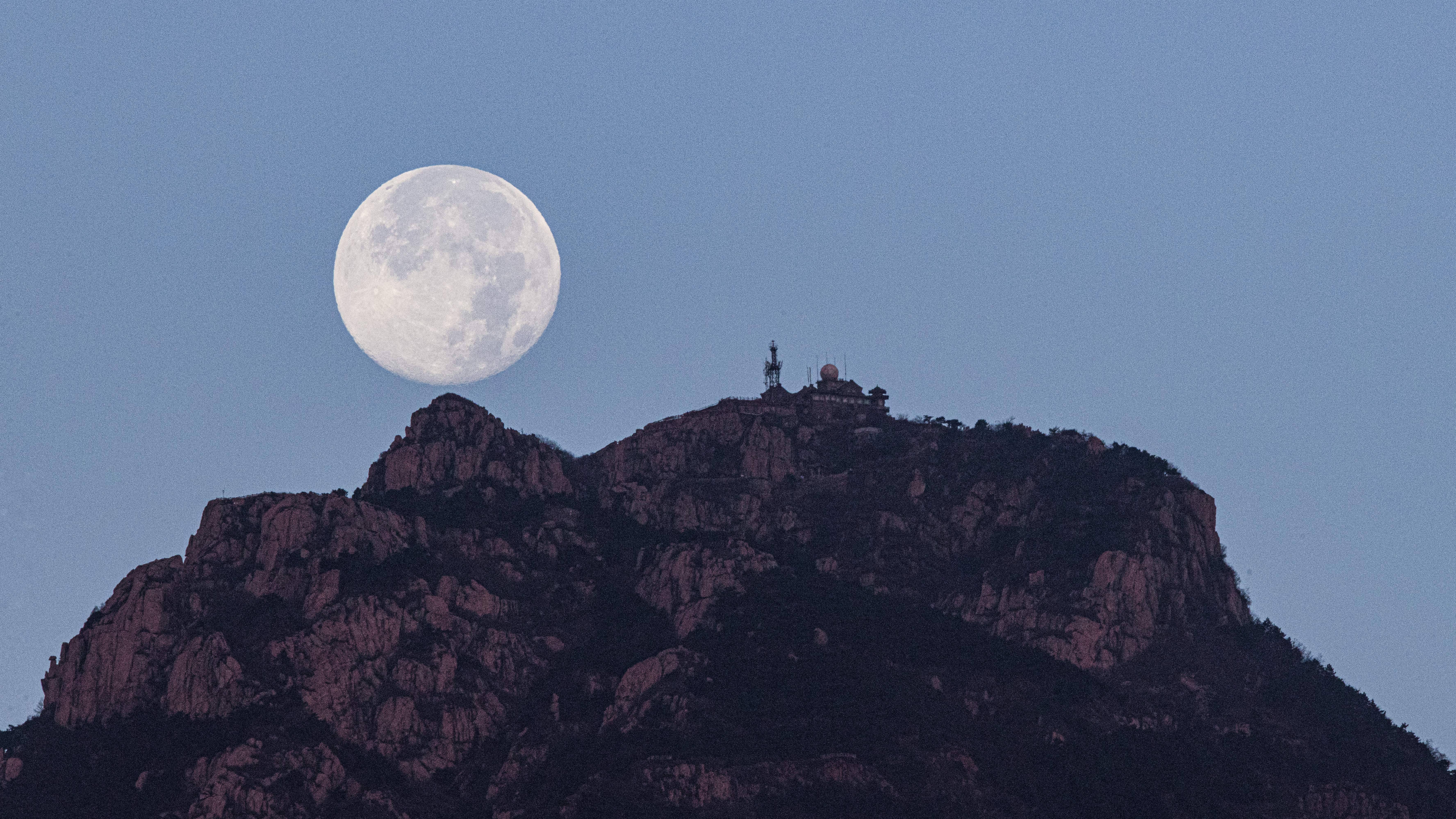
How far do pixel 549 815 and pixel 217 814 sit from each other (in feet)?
81.8

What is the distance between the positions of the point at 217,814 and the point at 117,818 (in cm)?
880

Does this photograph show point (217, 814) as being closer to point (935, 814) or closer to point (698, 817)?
point (698, 817)

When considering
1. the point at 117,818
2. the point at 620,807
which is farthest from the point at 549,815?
the point at 117,818

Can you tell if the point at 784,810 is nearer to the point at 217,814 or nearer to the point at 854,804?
the point at 854,804

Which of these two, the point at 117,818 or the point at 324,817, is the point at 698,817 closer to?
the point at 324,817

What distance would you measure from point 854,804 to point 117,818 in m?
56.3

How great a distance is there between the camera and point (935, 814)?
200 m

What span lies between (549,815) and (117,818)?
33.2m

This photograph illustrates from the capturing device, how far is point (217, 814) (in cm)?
19675

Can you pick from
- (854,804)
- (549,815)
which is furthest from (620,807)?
(854,804)

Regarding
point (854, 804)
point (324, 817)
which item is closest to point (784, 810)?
point (854, 804)

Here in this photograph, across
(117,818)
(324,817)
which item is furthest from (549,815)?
(117,818)

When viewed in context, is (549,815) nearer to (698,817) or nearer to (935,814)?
(698,817)

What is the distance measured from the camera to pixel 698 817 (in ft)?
652
